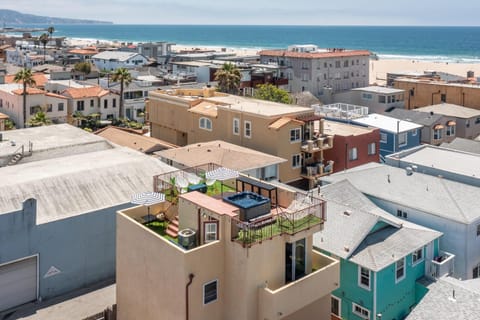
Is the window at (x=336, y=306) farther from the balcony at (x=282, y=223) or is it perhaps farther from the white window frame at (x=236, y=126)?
the white window frame at (x=236, y=126)

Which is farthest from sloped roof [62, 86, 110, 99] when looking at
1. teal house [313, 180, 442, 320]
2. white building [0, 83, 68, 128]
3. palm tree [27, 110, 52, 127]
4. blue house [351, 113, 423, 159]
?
teal house [313, 180, 442, 320]

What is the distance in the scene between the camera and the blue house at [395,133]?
5159 cm

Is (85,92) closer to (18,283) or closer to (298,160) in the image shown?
(298,160)

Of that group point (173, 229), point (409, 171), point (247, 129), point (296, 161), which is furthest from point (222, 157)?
point (173, 229)

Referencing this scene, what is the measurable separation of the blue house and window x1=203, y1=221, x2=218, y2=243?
3553 centimetres

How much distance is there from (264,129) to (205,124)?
751 centimetres

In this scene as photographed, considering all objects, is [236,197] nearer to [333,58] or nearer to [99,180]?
[99,180]

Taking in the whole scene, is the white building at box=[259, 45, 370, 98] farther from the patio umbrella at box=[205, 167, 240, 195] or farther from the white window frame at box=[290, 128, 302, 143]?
the patio umbrella at box=[205, 167, 240, 195]

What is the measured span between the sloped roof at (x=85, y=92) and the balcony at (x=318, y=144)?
35951mm

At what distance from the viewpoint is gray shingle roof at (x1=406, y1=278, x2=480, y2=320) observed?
23.5 meters

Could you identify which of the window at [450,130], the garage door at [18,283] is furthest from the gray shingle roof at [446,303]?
the window at [450,130]

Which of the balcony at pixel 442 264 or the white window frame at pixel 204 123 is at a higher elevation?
the white window frame at pixel 204 123

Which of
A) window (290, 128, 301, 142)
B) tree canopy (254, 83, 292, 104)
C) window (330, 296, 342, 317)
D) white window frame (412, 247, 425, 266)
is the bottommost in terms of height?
window (330, 296, 342, 317)

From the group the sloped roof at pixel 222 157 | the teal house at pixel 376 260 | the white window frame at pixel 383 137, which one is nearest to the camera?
the teal house at pixel 376 260
